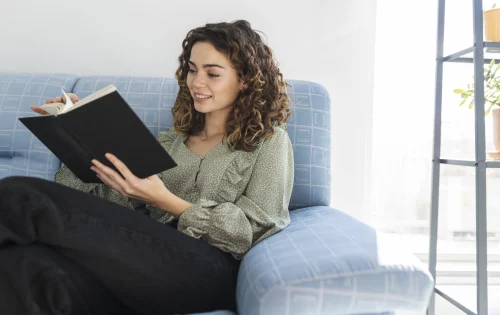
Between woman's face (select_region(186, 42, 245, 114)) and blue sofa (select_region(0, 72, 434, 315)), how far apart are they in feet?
0.79

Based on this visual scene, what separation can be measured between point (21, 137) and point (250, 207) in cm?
77

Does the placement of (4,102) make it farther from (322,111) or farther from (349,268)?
(349,268)

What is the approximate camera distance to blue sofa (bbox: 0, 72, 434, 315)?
81 cm

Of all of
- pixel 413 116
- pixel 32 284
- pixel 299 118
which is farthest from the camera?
pixel 413 116

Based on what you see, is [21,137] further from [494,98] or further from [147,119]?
[494,98]

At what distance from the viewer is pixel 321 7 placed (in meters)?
1.72

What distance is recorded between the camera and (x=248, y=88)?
4.03 feet

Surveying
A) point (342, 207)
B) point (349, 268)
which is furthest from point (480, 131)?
point (349, 268)

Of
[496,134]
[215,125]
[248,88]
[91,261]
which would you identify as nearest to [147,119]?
[215,125]

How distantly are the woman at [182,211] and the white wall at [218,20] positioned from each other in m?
0.44

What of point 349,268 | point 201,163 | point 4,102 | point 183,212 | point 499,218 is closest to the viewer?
point 349,268

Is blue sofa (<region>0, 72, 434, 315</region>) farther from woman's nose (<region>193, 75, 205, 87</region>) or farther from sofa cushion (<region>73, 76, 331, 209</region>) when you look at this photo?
woman's nose (<region>193, 75, 205, 87</region>)

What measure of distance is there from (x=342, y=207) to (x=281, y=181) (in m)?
0.74

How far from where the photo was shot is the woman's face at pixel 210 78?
118 cm
